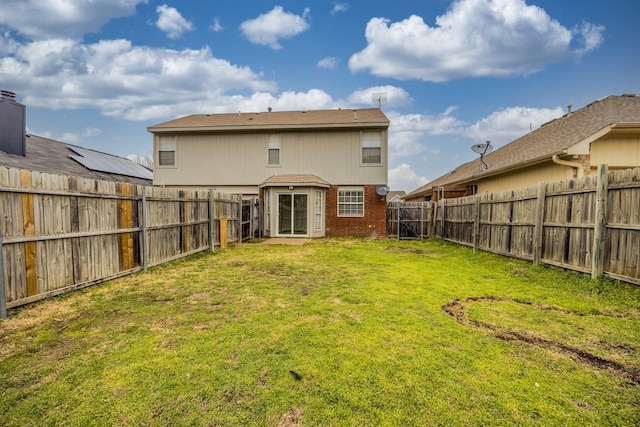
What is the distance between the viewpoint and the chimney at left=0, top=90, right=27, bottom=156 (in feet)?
45.6

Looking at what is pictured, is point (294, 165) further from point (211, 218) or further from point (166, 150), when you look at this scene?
point (166, 150)

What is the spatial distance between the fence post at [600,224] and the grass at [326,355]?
1.18ft

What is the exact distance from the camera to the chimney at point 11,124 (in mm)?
13914

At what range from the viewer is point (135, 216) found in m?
6.70

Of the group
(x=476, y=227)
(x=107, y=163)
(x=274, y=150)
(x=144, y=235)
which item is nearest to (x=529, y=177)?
(x=476, y=227)

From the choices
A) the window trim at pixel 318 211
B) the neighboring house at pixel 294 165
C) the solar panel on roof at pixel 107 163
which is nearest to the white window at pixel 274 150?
the neighboring house at pixel 294 165

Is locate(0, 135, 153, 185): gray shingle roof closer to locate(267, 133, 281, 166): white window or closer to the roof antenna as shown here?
locate(267, 133, 281, 166): white window

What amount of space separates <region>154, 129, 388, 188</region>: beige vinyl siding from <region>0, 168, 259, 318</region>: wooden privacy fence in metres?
7.00

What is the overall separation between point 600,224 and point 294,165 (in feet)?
39.3

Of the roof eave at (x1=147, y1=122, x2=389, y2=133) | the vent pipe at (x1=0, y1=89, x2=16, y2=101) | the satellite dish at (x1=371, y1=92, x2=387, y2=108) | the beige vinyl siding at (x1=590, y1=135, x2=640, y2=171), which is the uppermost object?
the satellite dish at (x1=371, y1=92, x2=387, y2=108)

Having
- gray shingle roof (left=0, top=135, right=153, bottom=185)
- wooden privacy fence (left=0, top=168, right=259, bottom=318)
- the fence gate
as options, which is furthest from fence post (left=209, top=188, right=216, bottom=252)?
gray shingle roof (left=0, top=135, right=153, bottom=185)

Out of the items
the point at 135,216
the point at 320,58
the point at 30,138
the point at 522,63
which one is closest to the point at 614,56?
the point at 522,63

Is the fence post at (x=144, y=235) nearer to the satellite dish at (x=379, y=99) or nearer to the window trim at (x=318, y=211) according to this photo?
the window trim at (x=318, y=211)

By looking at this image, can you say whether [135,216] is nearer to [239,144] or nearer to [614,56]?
[239,144]
